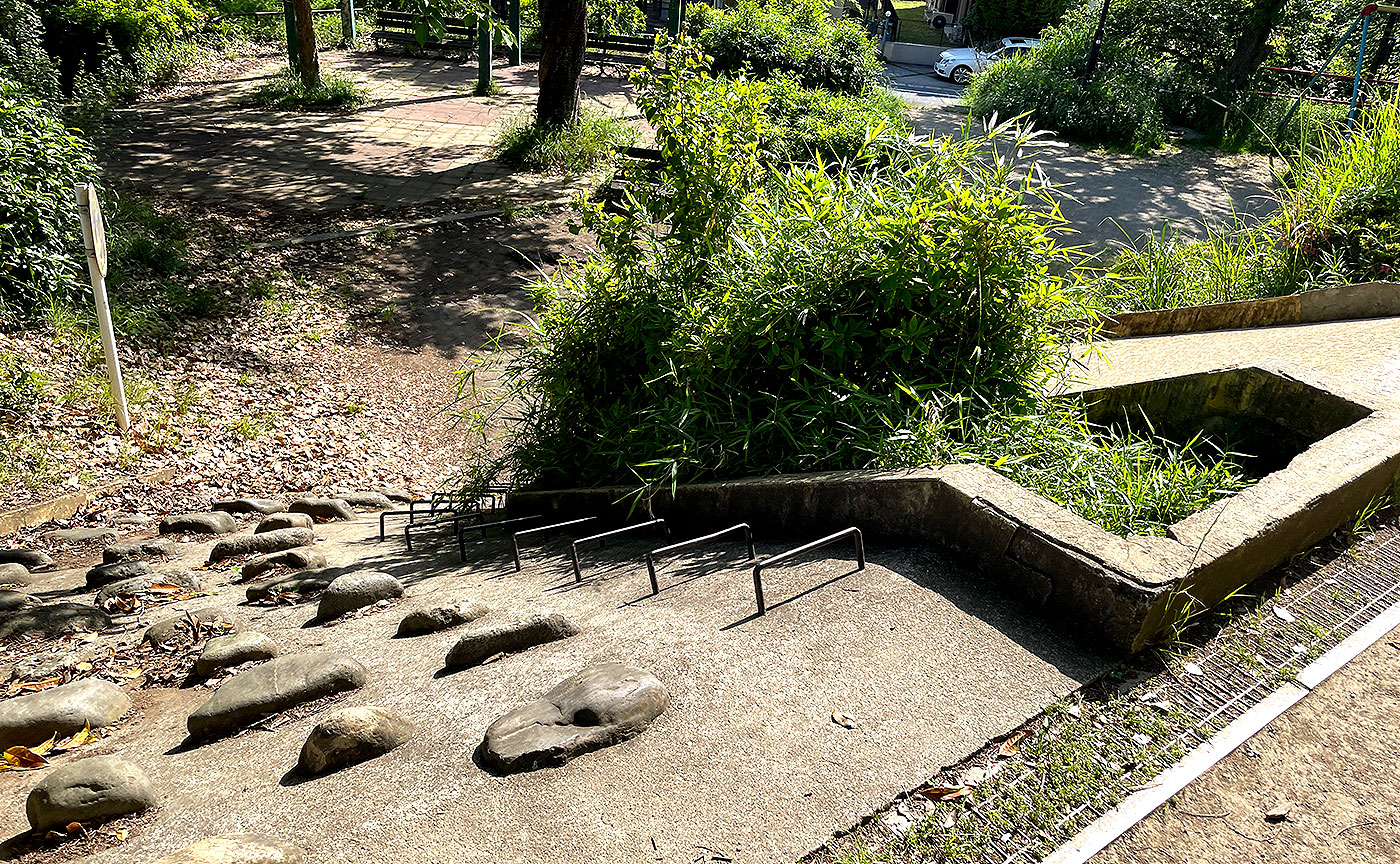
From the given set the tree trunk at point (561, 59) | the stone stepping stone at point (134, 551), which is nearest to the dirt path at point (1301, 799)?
the stone stepping stone at point (134, 551)

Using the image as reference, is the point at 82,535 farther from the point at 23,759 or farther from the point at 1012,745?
the point at 1012,745

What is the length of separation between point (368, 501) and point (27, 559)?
2.11 metres

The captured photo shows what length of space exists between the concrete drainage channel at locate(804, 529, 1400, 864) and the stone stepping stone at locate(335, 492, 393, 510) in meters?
5.29

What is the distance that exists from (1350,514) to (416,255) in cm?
958

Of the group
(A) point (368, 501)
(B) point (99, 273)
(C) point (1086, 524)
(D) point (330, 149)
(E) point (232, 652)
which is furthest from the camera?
(D) point (330, 149)

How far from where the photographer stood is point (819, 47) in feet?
53.6

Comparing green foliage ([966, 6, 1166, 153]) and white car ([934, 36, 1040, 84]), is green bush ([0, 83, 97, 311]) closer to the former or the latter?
green foliage ([966, 6, 1166, 153])

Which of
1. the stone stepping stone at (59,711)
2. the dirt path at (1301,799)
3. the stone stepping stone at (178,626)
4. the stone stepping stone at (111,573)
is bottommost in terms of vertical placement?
the stone stepping stone at (111,573)

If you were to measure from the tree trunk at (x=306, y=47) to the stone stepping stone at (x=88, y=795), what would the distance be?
16672 millimetres

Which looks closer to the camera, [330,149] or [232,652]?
[232,652]

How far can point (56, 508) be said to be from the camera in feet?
Answer: 19.8

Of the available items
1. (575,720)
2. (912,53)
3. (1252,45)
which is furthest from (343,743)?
(912,53)

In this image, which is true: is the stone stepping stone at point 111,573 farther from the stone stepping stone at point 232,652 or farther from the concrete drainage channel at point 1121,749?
the concrete drainage channel at point 1121,749

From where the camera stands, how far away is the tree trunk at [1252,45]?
17188 mm
